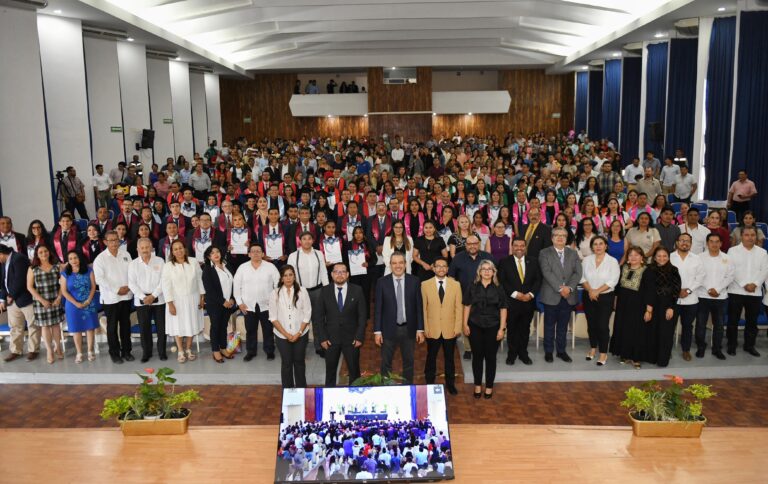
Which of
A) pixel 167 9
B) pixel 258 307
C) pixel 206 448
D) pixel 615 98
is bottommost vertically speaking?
pixel 206 448

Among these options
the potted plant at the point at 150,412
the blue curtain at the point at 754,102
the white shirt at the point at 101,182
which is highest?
the blue curtain at the point at 754,102

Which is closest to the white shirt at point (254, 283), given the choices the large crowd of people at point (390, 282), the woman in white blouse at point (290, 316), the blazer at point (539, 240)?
the large crowd of people at point (390, 282)

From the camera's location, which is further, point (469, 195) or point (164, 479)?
point (469, 195)

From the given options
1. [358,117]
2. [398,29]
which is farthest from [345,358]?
[358,117]

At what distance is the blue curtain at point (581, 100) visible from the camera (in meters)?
27.3

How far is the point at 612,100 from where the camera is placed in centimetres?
2280

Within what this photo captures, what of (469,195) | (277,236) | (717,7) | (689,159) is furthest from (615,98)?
(277,236)

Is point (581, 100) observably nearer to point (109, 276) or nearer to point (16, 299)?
point (109, 276)

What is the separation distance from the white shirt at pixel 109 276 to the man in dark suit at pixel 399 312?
10.1ft

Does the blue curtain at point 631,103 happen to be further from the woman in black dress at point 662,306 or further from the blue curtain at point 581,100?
the woman in black dress at point 662,306

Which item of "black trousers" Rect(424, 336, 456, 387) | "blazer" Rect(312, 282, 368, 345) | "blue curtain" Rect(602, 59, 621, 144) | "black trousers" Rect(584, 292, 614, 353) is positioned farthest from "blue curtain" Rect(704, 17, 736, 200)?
"blazer" Rect(312, 282, 368, 345)

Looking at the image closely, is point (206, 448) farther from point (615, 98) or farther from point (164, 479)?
point (615, 98)

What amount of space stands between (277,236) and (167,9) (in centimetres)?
965

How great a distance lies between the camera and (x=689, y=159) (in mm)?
15172
